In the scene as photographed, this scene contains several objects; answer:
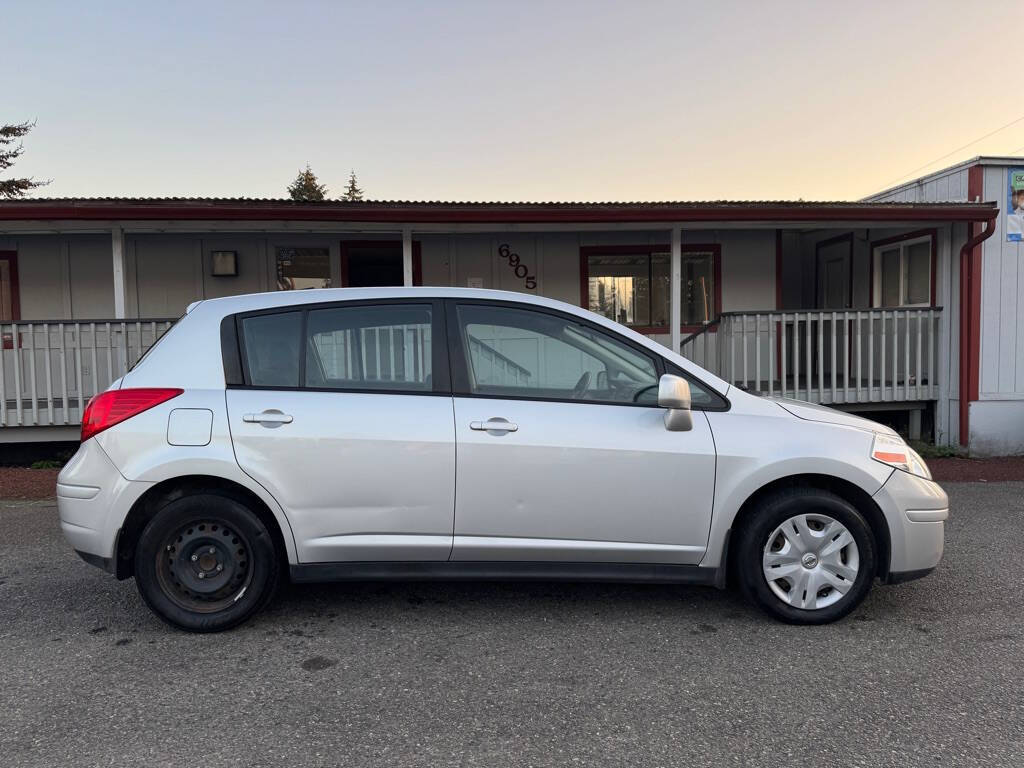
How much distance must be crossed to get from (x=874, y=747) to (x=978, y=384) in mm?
7848

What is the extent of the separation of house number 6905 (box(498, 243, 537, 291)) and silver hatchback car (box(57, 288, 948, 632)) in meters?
7.05

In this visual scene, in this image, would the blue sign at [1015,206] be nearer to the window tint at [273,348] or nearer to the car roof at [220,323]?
the car roof at [220,323]

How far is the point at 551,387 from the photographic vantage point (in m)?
3.59

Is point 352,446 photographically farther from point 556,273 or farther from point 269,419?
point 556,273

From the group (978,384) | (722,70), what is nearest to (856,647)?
(978,384)

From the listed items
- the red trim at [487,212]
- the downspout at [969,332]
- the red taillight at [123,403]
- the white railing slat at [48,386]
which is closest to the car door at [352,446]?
the red taillight at [123,403]

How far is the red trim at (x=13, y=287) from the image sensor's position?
981cm

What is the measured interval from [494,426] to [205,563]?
1554mm

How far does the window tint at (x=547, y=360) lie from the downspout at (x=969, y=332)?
280 inches

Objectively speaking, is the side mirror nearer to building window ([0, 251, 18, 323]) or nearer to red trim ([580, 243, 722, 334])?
red trim ([580, 243, 722, 334])

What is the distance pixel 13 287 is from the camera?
985 centimetres

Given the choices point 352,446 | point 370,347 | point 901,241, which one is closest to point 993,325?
point 901,241

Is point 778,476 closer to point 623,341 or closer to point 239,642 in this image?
point 623,341

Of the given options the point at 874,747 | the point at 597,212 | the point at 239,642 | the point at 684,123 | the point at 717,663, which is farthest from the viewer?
the point at 684,123
